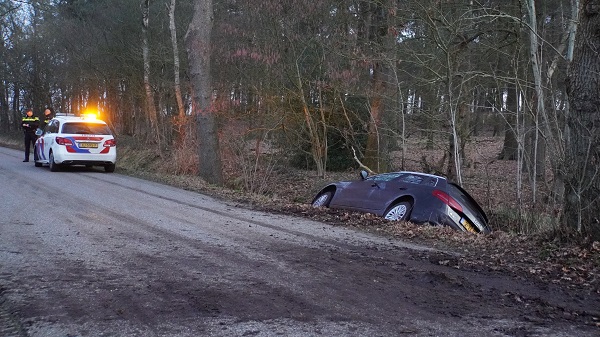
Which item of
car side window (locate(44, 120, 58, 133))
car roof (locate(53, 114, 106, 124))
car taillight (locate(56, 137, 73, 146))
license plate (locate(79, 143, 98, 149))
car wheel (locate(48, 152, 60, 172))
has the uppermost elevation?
car roof (locate(53, 114, 106, 124))

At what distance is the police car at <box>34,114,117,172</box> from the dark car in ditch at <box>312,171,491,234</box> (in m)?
9.25

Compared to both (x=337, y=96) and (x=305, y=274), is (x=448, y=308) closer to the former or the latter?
(x=305, y=274)

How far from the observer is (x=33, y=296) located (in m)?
5.10

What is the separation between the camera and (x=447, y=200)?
10.6 meters

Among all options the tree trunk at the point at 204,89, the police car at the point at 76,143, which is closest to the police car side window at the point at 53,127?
the police car at the point at 76,143

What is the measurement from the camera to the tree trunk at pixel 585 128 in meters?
7.89

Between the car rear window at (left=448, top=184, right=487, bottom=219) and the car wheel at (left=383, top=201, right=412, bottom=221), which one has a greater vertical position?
the car rear window at (left=448, top=184, right=487, bottom=219)

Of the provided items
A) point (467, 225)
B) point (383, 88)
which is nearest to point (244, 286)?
point (467, 225)

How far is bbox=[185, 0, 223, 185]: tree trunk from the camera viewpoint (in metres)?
17.1

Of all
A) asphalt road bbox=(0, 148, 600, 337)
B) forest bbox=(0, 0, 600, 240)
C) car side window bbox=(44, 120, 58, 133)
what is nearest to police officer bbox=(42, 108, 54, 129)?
forest bbox=(0, 0, 600, 240)

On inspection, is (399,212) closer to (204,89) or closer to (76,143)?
(204,89)

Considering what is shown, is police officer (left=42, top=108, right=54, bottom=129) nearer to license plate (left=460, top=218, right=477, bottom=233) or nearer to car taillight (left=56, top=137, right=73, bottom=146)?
car taillight (left=56, top=137, right=73, bottom=146)

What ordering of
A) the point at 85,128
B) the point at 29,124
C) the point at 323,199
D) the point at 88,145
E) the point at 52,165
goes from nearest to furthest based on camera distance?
the point at 323,199 → the point at 52,165 → the point at 88,145 → the point at 85,128 → the point at 29,124

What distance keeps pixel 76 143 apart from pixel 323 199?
29.4ft
